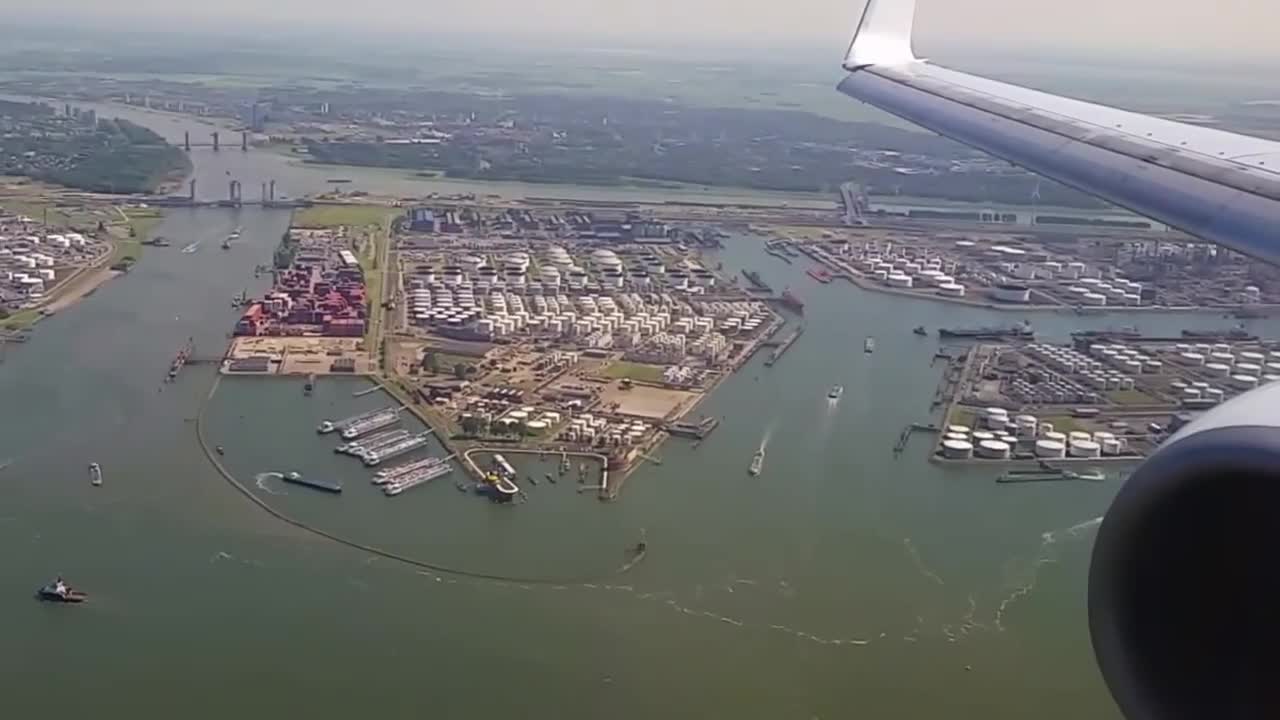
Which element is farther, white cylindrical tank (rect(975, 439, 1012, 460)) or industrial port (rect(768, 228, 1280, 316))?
industrial port (rect(768, 228, 1280, 316))

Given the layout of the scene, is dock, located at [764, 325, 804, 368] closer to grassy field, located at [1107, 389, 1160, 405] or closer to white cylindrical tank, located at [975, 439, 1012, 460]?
white cylindrical tank, located at [975, 439, 1012, 460]

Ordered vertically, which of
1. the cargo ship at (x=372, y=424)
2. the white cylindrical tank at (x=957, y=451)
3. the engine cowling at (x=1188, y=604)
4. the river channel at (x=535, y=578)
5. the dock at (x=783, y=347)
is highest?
the engine cowling at (x=1188, y=604)

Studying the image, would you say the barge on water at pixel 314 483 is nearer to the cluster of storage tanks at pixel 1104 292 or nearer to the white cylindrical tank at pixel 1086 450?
the white cylindrical tank at pixel 1086 450

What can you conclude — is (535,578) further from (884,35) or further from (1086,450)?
(1086,450)

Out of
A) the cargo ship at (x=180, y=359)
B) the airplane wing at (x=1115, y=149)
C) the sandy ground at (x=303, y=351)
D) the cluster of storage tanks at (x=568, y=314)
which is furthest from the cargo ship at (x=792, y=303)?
the airplane wing at (x=1115, y=149)

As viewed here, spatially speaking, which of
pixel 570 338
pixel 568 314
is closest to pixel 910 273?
pixel 568 314

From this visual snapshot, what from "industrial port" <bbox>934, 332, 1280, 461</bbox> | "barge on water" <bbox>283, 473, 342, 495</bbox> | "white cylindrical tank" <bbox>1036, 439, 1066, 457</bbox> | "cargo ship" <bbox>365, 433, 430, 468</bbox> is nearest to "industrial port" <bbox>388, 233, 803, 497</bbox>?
"cargo ship" <bbox>365, 433, 430, 468</bbox>

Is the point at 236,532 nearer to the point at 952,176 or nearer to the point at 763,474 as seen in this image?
the point at 763,474
